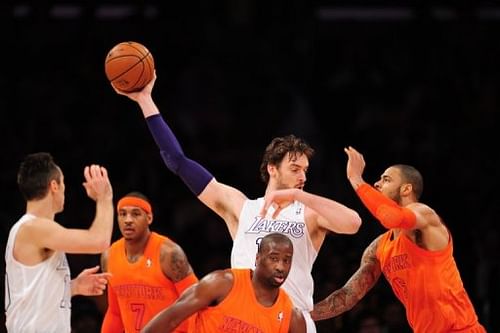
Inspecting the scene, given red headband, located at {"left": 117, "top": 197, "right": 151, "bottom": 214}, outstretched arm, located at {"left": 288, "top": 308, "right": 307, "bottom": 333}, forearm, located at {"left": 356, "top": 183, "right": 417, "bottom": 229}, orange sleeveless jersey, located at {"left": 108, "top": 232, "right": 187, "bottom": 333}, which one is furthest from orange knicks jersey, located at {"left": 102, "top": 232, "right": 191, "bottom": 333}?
forearm, located at {"left": 356, "top": 183, "right": 417, "bottom": 229}

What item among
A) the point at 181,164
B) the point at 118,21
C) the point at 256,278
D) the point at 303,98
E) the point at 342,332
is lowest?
the point at 342,332

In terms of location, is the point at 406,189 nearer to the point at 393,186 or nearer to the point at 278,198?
the point at 393,186

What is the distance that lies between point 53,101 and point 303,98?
3.04 meters

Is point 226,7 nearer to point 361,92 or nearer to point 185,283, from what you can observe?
point 361,92

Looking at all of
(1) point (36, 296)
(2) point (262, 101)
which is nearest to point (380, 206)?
(1) point (36, 296)

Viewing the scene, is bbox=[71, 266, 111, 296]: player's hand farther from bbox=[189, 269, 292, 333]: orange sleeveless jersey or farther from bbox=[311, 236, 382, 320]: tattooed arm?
bbox=[311, 236, 382, 320]: tattooed arm

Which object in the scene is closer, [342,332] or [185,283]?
[185,283]

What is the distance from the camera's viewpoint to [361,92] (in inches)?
526

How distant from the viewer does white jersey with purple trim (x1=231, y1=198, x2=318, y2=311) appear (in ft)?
24.3

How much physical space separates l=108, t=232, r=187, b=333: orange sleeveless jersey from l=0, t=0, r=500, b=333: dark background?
2.43 metres

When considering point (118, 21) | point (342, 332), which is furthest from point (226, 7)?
point (342, 332)

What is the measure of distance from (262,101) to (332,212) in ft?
19.3

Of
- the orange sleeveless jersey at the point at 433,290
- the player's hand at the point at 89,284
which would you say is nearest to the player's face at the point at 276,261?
the player's hand at the point at 89,284

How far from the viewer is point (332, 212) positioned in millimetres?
7117
